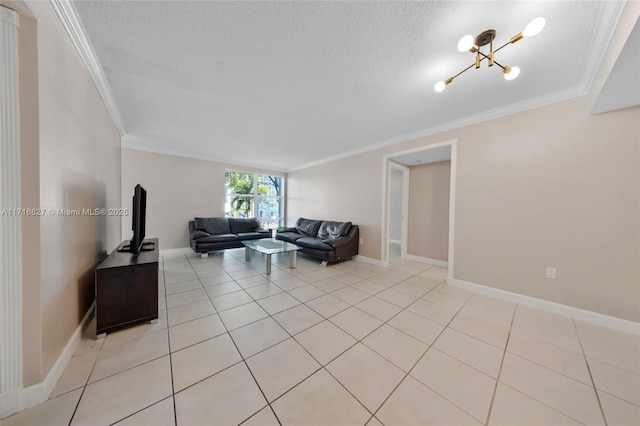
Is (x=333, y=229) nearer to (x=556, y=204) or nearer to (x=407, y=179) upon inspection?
(x=407, y=179)

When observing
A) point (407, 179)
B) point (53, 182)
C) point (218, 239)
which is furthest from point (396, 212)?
point (53, 182)

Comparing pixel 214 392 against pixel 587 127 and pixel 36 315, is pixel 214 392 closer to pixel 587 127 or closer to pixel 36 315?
pixel 36 315

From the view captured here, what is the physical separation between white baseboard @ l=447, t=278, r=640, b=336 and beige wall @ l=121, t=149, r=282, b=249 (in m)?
5.69

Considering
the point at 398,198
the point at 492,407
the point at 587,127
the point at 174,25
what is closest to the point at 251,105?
the point at 174,25

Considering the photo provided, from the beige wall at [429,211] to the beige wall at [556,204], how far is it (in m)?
1.20

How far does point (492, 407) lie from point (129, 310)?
2.82 metres

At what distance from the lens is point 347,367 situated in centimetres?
142

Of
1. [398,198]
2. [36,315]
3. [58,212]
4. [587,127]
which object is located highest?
[587,127]

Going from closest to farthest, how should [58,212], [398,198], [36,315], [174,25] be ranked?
[36,315]
[58,212]
[174,25]
[398,198]

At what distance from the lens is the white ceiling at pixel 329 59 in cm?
137

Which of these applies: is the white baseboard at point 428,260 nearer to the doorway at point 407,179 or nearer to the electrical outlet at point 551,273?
the doorway at point 407,179

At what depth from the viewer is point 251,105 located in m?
2.61

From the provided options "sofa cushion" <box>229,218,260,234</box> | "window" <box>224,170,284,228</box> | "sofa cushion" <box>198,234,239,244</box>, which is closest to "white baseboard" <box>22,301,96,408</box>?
"sofa cushion" <box>198,234,239,244</box>

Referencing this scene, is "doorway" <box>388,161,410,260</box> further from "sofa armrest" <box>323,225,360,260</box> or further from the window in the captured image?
the window
